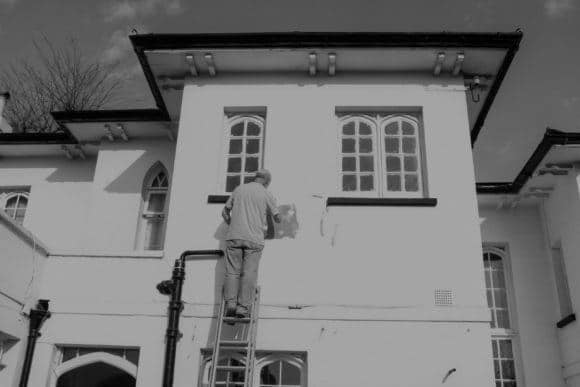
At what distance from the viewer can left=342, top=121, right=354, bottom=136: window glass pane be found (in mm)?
10312

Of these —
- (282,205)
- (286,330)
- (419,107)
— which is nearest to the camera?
(286,330)

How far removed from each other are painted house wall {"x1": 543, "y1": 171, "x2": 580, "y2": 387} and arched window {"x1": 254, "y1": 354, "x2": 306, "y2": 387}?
613cm

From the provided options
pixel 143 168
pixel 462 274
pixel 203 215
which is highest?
pixel 143 168

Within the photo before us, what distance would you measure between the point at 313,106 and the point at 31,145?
258 inches

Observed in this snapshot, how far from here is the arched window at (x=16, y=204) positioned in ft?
43.8

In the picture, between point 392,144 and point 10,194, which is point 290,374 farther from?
point 10,194

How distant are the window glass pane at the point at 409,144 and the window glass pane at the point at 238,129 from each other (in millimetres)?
2673

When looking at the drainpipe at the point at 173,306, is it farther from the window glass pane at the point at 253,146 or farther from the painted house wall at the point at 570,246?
the painted house wall at the point at 570,246

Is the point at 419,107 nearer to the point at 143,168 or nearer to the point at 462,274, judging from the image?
the point at 462,274

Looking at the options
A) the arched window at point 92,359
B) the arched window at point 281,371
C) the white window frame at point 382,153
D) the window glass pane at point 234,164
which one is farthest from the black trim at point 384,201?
the arched window at point 92,359

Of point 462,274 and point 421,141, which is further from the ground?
point 421,141

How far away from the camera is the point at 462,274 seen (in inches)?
356

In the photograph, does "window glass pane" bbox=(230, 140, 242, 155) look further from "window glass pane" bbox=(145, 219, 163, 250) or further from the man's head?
"window glass pane" bbox=(145, 219, 163, 250)

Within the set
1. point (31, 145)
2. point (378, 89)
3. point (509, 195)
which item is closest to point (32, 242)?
point (31, 145)
